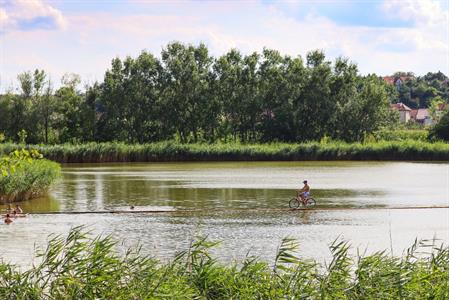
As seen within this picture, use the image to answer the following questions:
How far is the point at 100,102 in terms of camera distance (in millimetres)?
94250

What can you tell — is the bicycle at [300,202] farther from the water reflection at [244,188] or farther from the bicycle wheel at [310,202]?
the water reflection at [244,188]

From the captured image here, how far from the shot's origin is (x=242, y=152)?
7881 cm

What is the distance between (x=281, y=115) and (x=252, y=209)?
191ft

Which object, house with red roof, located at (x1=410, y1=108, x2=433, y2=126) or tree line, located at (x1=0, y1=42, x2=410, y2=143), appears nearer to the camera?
tree line, located at (x1=0, y1=42, x2=410, y2=143)

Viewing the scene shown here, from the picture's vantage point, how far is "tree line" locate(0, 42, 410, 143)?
90688 millimetres

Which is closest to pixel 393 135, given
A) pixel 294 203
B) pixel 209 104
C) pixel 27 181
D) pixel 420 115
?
pixel 209 104

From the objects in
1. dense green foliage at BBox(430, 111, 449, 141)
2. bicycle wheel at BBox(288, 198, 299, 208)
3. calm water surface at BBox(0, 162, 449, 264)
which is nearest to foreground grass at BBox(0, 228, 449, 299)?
calm water surface at BBox(0, 162, 449, 264)

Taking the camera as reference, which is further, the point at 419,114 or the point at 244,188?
the point at 419,114

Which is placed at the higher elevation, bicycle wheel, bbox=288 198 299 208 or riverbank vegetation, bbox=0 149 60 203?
riverbank vegetation, bbox=0 149 60 203

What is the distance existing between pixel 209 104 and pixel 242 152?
14.9m

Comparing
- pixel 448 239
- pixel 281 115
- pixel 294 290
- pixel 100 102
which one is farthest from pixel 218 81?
pixel 294 290

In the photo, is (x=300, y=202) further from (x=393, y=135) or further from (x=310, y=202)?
(x=393, y=135)

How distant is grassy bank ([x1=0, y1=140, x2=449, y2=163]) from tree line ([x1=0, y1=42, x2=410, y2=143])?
39.1ft

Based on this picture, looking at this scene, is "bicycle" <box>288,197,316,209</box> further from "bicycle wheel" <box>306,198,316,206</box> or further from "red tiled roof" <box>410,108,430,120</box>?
"red tiled roof" <box>410,108,430,120</box>
